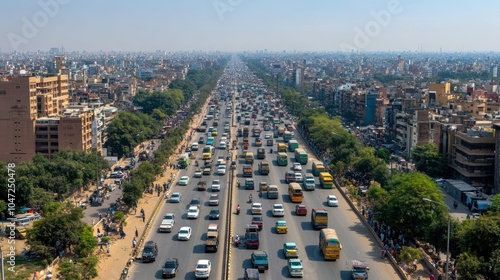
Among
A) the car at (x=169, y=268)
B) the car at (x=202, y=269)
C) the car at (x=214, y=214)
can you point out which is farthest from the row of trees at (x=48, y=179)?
the car at (x=202, y=269)

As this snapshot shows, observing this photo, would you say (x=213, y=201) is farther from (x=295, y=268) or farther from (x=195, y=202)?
(x=295, y=268)

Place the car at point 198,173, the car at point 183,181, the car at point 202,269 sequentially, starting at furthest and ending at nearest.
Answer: the car at point 198,173, the car at point 183,181, the car at point 202,269

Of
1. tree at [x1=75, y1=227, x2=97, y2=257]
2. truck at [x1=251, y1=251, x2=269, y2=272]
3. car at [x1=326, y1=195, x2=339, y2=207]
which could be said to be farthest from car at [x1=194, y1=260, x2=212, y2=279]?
car at [x1=326, y1=195, x2=339, y2=207]

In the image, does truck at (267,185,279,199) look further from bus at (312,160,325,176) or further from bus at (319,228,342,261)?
bus at (319,228,342,261)

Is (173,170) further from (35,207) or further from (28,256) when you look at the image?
(28,256)

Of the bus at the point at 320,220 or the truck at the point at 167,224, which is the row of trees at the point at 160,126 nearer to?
the truck at the point at 167,224

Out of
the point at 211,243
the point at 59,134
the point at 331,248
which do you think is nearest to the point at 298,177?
the point at 211,243

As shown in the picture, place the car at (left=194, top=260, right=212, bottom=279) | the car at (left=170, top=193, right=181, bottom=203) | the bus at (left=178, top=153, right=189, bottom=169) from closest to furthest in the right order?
1. the car at (left=194, top=260, right=212, bottom=279)
2. the car at (left=170, top=193, right=181, bottom=203)
3. the bus at (left=178, top=153, right=189, bottom=169)
